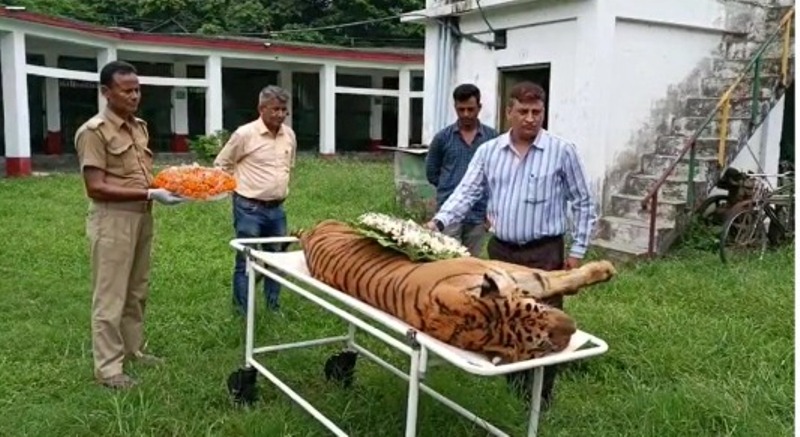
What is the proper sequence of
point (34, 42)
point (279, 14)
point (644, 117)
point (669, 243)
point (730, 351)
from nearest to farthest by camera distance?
point (730, 351)
point (669, 243)
point (644, 117)
point (34, 42)
point (279, 14)

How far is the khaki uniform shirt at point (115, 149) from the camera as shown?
3562mm

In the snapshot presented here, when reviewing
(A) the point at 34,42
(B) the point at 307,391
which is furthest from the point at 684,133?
(A) the point at 34,42

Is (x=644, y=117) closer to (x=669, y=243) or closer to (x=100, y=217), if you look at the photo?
(x=669, y=243)

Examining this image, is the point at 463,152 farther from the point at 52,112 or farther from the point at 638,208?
the point at 52,112

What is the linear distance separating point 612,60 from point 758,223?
6.44ft

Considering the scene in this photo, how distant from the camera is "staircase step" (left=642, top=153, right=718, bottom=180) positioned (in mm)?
7176

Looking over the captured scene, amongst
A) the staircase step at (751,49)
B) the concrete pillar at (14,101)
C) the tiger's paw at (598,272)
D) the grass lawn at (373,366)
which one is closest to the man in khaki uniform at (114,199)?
the grass lawn at (373,366)

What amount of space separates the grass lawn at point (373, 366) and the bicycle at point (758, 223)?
1.19ft

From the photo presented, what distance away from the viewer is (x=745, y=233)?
6891mm

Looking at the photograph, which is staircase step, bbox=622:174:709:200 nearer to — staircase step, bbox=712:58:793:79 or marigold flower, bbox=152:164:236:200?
staircase step, bbox=712:58:793:79

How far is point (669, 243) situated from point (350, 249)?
4665 millimetres

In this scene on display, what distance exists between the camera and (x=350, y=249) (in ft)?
9.84

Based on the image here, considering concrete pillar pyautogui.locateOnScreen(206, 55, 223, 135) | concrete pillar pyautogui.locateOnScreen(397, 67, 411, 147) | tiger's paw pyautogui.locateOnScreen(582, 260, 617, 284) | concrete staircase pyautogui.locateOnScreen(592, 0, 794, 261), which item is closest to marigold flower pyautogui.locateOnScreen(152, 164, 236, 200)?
tiger's paw pyautogui.locateOnScreen(582, 260, 617, 284)

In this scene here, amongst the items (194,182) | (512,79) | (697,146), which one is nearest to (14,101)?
(512,79)
